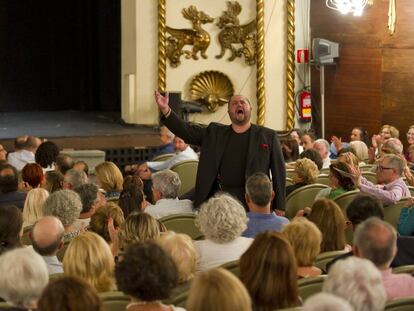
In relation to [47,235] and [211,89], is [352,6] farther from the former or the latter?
[47,235]

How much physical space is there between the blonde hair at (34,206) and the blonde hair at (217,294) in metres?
3.15

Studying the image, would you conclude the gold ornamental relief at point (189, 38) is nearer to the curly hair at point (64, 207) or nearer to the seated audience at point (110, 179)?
the seated audience at point (110, 179)

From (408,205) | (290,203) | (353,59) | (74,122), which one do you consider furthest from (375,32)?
(408,205)

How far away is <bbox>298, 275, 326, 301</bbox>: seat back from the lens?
14.2 feet

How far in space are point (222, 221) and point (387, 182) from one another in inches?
88.5

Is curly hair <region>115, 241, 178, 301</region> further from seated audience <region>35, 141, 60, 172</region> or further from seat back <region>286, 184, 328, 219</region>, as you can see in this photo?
seated audience <region>35, 141, 60, 172</region>

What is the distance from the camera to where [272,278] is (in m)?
4.02

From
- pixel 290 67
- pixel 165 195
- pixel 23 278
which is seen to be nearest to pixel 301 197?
pixel 165 195

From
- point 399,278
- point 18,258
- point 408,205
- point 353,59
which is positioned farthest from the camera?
point 353,59

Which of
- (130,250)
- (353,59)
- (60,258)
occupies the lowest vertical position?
(60,258)

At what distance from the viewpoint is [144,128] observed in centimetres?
1297

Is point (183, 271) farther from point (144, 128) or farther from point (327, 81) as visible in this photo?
point (327, 81)

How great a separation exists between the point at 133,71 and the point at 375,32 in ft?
11.1

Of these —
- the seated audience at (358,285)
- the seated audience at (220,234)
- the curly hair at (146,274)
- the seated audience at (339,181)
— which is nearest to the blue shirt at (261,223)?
the seated audience at (220,234)
